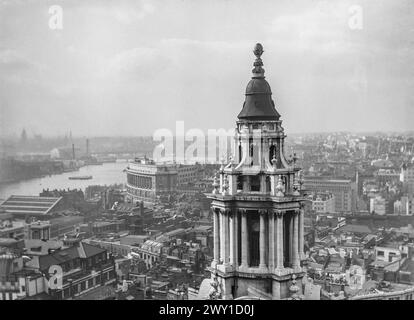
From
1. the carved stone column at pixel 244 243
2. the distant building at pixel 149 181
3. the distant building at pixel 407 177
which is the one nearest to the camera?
the carved stone column at pixel 244 243

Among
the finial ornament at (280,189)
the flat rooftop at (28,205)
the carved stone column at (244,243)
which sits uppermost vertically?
the finial ornament at (280,189)

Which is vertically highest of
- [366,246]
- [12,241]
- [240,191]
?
[240,191]

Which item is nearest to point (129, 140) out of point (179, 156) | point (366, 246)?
point (179, 156)

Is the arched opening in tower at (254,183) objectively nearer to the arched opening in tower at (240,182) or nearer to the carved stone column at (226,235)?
the arched opening in tower at (240,182)

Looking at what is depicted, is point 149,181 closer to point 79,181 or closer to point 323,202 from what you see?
point 79,181

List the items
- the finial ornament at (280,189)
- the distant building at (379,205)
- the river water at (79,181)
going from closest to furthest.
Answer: the finial ornament at (280,189) < the river water at (79,181) < the distant building at (379,205)

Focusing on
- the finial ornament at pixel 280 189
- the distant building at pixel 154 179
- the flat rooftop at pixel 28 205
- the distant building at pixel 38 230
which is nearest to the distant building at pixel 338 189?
the distant building at pixel 154 179
